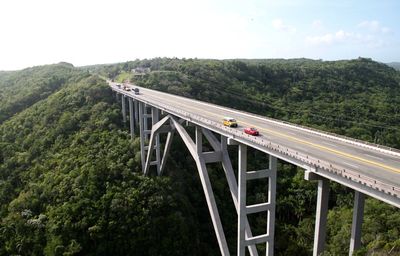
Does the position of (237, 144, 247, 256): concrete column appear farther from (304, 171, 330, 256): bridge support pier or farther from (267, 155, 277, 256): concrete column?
(304, 171, 330, 256): bridge support pier

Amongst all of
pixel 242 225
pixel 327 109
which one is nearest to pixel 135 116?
pixel 242 225

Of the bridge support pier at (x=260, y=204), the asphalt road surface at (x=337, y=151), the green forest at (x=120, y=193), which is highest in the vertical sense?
the asphalt road surface at (x=337, y=151)

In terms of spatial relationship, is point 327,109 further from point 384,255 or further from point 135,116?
point 384,255

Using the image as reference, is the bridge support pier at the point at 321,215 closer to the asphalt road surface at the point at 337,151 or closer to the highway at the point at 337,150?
the highway at the point at 337,150

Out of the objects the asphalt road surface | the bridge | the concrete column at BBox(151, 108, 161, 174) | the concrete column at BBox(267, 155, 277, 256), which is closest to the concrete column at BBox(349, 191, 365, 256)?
the bridge

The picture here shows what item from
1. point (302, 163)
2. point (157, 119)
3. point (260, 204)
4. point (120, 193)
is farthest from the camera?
point (157, 119)

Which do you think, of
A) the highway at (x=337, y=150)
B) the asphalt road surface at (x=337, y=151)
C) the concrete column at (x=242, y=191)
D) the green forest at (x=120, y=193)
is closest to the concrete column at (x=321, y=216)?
the highway at (x=337, y=150)

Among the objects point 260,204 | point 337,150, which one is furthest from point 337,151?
point 260,204

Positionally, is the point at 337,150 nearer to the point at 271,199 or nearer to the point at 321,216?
the point at 271,199

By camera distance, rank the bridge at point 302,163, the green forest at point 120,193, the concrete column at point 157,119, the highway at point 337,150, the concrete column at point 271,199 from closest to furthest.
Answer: the bridge at point 302,163 < the highway at point 337,150 < the concrete column at point 271,199 < the green forest at point 120,193 < the concrete column at point 157,119

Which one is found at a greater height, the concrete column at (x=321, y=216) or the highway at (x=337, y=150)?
the highway at (x=337, y=150)

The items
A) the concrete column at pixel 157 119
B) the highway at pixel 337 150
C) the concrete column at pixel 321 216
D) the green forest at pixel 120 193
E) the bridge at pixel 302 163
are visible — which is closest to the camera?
the bridge at pixel 302 163
